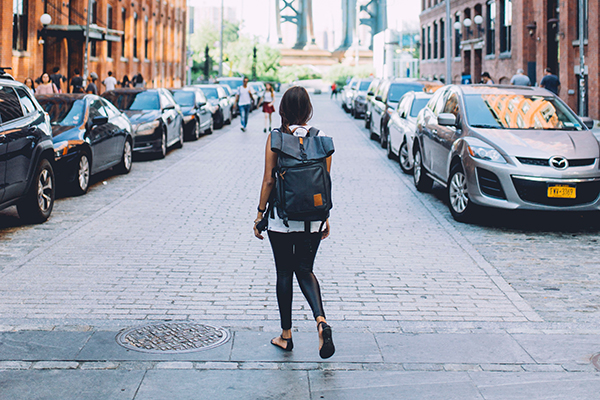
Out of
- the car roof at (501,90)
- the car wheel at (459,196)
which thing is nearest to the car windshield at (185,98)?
the car roof at (501,90)

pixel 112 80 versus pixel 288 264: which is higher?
pixel 112 80

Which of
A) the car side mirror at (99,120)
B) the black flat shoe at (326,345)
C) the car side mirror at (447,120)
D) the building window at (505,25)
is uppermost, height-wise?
the building window at (505,25)

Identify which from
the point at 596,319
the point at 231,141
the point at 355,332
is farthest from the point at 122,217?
the point at 231,141

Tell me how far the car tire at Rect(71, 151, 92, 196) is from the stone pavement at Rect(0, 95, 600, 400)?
1.18 feet

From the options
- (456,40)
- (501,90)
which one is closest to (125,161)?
(501,90)

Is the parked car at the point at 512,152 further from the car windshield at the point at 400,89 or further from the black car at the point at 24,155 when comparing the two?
the car windshield at the point at 400,89

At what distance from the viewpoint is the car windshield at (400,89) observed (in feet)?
70.5

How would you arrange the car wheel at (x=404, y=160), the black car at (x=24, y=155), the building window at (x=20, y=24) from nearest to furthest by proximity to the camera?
1. the black car at (x=24, y=155)
2. the car wheel at (x=404, y=160)
3. the building window at (x=20, y=24)

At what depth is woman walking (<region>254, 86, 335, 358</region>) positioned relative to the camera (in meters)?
4.77

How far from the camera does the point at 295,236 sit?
4855 mm

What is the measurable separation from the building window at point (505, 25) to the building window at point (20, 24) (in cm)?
2104

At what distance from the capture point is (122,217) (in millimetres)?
10125

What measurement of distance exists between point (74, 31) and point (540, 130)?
23416 mm

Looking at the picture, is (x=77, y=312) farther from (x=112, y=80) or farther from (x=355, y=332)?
(x=112, y=80)
